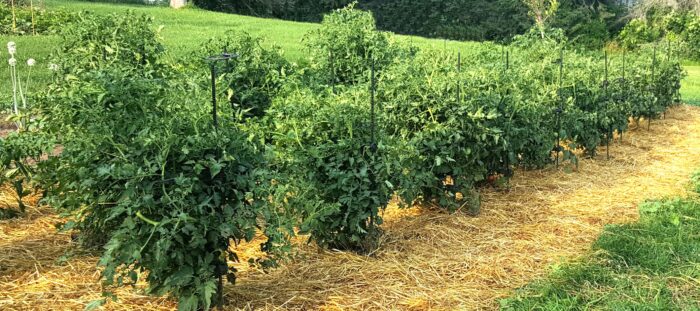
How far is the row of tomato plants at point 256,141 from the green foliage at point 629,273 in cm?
103

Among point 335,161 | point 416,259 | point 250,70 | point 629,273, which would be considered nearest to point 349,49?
point 250,70

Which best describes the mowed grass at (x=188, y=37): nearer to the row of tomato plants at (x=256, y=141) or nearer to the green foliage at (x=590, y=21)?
the row of tomato plants at (x=256, y=141)

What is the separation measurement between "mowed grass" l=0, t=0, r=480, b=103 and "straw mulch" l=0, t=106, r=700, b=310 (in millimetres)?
1803

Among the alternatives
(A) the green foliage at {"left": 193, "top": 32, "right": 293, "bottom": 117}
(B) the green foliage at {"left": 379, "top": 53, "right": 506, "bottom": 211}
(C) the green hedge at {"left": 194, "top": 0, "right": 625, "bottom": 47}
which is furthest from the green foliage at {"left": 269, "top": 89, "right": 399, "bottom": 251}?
(C) the green hedge at {"left": 194, "top": 0, "right": 625, "bottom": 47}

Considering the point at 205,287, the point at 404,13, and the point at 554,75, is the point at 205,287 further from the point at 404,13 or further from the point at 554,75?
the point at 404,13

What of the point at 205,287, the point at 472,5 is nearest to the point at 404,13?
the point at 472,5

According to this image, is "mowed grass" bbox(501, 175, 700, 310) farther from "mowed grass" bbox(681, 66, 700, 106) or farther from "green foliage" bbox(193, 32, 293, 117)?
"mowed grass" bbox(681, 66, 700, 106)

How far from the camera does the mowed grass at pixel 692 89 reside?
12.9 metres

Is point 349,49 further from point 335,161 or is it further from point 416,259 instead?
point 416,259

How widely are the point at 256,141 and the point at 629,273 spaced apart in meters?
2.27

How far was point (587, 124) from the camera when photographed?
21.6 feet

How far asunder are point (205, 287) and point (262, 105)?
3072 mm

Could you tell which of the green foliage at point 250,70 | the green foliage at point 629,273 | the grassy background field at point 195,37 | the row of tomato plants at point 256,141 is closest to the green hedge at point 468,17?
the grassy background field at point 195,37

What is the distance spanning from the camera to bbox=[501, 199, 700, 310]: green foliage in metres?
3.49
